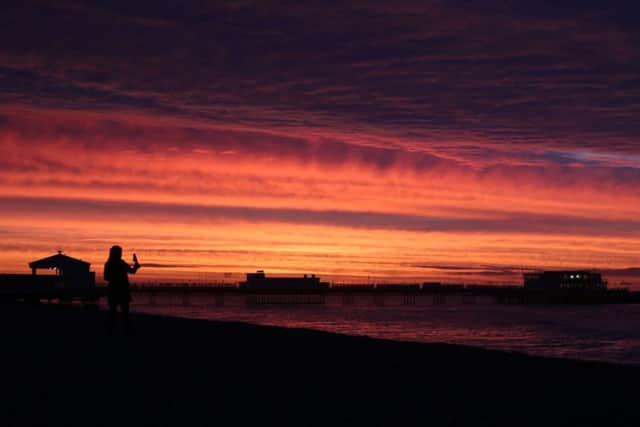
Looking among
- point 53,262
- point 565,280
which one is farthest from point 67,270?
point 565,280

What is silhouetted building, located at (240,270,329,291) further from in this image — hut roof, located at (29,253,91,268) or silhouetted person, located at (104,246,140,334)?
silhouetted person, located at (104,246,140,334)

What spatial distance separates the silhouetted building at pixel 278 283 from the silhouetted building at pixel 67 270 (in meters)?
78.1

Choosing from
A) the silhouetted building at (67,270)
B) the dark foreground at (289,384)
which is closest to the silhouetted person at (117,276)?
the dark foreground at (289,384)

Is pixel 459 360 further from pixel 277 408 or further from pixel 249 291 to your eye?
pixel 249 291

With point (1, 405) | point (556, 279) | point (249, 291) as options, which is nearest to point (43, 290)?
point (1, 405)

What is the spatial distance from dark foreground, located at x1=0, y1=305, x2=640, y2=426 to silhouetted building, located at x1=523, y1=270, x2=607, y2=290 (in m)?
169

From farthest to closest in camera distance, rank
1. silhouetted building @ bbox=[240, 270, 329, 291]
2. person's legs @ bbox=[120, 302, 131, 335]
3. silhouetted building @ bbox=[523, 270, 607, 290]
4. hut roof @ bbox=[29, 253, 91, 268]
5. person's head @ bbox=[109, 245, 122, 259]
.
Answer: silhouetted building @ bbox=[523, 270, 607, 290] → silhouetted building @ bbox=[240, 270, 329, 291] → hut roof @ bbox=[29, 253, 91, 268] → person's legs @ bbox=[120, 302, 131, 335] → person's head @ bbox=[109, 245, 122, 259]

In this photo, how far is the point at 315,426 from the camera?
1050cm

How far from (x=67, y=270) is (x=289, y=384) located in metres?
72.0

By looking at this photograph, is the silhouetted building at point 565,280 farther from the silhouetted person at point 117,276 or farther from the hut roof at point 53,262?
the silhouetted person at point 117,276

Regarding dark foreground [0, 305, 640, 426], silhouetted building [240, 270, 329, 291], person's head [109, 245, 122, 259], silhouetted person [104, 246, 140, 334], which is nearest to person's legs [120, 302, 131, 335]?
silhouetted person [104, 246, 140, 334]

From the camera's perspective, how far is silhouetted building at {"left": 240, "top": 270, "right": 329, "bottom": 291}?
532 feet

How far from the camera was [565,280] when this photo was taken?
18138 centimetres

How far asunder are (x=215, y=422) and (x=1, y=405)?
9.84 ft
